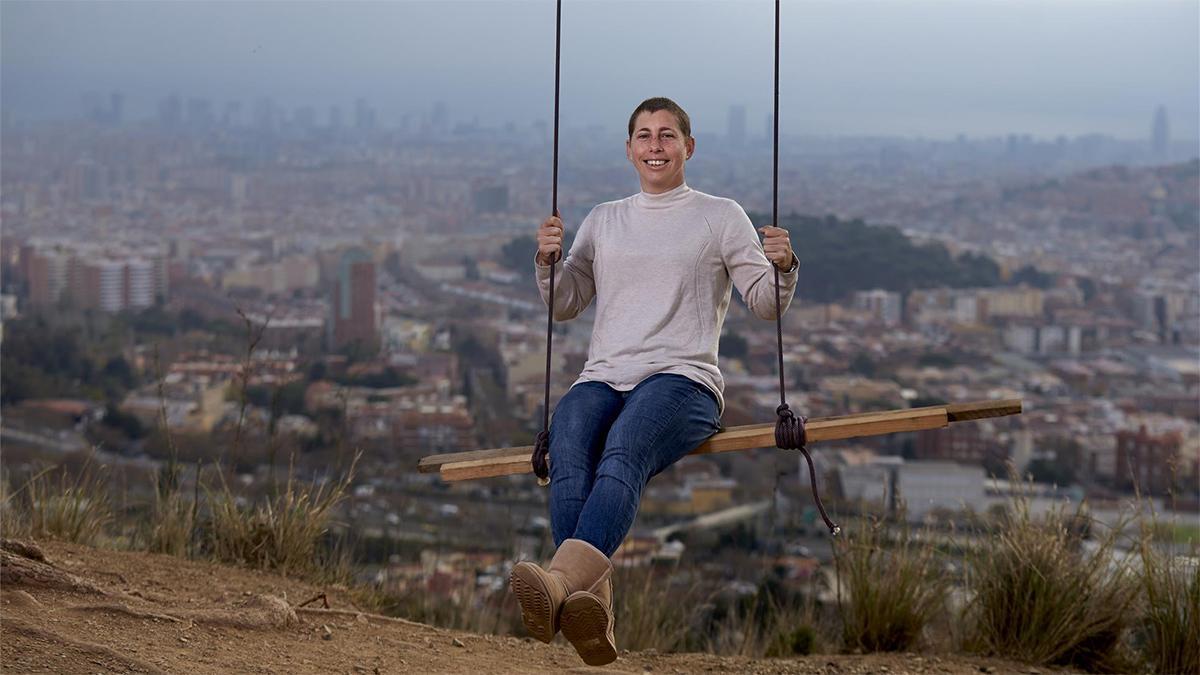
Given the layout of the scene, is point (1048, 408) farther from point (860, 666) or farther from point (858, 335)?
point (860, 666)

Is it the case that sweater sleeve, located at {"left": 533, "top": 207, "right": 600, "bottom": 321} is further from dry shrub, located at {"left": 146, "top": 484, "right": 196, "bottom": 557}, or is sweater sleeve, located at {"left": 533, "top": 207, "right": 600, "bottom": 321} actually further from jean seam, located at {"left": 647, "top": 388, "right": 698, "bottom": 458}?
dry shrub, located at {"left": 146, "top": 484, "right": 196, "bottom": 557}

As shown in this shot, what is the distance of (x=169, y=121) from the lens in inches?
1700

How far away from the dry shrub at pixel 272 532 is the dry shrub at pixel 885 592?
1868mm

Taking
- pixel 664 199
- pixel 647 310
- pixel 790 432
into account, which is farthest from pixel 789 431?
pixel 664 199

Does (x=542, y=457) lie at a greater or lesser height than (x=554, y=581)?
greater

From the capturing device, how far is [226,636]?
398 centimetres

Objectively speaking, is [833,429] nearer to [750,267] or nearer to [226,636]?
[750,267]

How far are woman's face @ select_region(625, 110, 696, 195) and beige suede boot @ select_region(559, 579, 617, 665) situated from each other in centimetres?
118

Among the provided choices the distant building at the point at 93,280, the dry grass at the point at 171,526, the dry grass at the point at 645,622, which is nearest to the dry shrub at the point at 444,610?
the dry grass at the point at 645,622

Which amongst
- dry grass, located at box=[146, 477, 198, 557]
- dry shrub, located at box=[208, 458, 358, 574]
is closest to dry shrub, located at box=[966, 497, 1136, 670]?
dry shrub, located at box=[208, 458, 358, 574]

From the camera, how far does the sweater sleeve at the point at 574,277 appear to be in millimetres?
3934

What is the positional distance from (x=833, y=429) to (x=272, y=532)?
2.54m

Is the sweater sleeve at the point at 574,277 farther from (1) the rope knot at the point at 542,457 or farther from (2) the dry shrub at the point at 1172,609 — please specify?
(2) the dry shrub at the point at 1172,609

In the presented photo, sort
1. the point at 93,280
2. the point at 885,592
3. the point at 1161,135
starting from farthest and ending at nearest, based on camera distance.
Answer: the point at 1161,135 → the point at 93,280 → the point at 885,592
